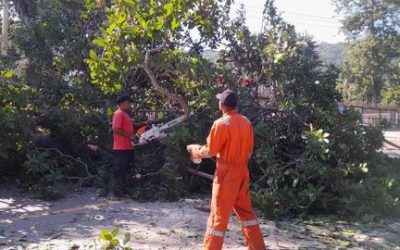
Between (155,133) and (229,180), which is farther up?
(155,133)

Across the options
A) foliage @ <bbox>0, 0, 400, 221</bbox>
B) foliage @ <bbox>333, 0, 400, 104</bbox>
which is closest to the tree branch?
foliage @ <bbox>0, 0, 400, 221</bbox>

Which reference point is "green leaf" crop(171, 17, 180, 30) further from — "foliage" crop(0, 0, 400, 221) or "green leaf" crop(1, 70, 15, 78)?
"green leaf" crop(1, 70, 15, 78)

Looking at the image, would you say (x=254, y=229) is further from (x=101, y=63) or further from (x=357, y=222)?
(x=101, y=63)

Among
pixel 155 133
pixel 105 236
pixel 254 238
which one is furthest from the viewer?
pixel 155 133

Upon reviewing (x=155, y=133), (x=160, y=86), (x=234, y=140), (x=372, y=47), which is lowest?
(x=155, y=133)

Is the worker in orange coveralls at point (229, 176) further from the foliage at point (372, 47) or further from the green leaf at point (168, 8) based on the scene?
the foliage at point (372, 47)

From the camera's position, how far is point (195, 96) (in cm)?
816

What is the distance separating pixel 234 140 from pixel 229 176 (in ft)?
1.18

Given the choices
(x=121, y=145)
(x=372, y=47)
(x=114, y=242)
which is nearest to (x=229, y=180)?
(x=114, y=242)

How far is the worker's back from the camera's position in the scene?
5102mm

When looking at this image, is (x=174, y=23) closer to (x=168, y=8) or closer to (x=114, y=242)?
(x=168, y=8)

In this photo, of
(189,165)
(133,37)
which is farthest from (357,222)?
(133,37)

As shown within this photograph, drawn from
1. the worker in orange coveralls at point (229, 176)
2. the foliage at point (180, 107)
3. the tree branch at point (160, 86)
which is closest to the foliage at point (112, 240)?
the worker in orange coveralls at point (229, 176)

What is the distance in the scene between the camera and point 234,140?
5.11 metres
